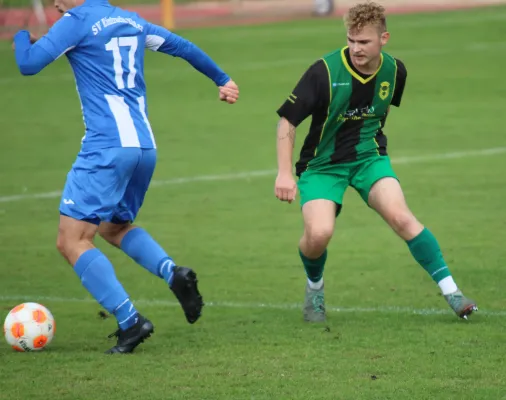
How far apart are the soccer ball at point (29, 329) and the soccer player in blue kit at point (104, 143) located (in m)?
0.33

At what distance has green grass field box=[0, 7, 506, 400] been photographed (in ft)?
20.2

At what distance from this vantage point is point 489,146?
14109 mm

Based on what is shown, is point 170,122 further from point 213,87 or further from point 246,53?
point 246,53

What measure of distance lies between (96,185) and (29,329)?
2.83ft

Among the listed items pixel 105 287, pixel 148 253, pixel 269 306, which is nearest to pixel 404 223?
pixel 269 306

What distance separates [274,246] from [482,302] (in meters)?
2.47

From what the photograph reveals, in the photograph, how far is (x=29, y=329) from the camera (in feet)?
22.2

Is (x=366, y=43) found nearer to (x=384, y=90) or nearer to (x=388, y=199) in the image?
(x=384, y=90)

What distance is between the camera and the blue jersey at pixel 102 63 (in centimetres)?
661

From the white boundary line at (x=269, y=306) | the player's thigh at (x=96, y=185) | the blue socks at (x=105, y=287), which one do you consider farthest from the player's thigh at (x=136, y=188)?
the white boundary line at (x=269, y=306)

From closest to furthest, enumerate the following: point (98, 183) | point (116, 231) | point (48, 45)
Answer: point (48, 45), point (98, 183), point (116, 231)

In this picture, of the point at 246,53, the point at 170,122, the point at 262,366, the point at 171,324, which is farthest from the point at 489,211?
the point at 246,53

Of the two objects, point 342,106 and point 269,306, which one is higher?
point 342,106

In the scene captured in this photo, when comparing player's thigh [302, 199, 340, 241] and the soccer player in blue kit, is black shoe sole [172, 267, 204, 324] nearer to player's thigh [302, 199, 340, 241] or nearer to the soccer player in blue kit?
the soccer player in blue kit
